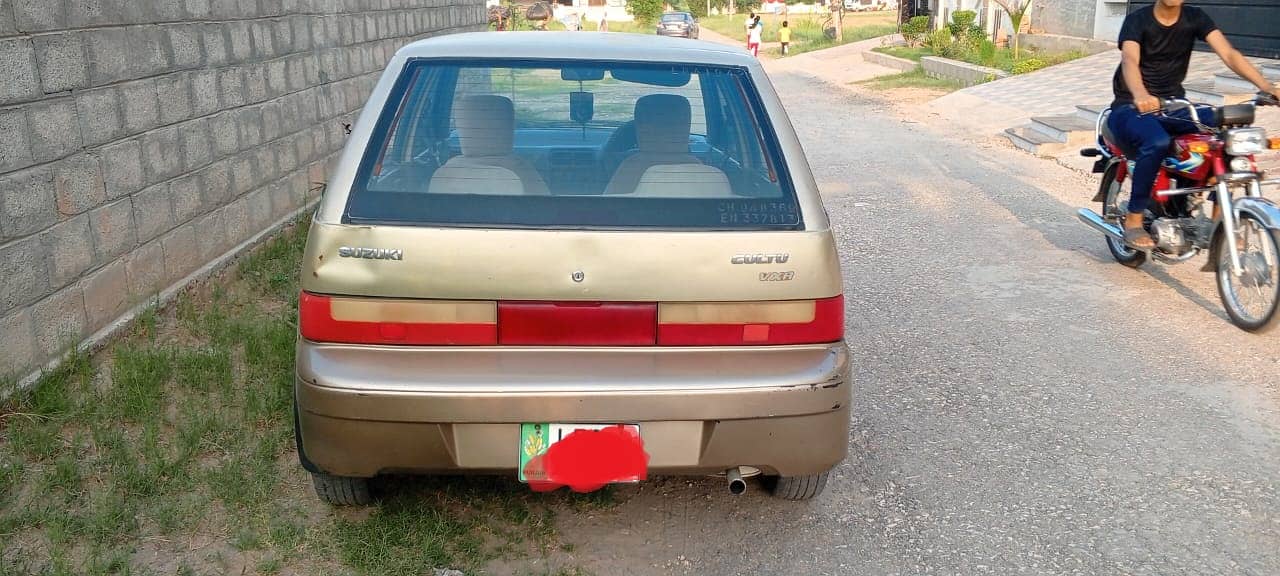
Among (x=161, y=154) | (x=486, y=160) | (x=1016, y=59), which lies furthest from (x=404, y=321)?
(x=1016, y=59)

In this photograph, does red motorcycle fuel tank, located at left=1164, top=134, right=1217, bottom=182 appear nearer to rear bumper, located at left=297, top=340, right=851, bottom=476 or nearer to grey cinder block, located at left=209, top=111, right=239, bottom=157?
rear bumper, located at left=297, top=340, right=851, bottom=476

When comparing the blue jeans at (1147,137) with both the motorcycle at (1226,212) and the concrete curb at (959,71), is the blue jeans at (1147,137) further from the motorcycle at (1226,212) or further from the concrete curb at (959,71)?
the concrete curb at (959,71)

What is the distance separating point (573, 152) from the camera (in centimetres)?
357

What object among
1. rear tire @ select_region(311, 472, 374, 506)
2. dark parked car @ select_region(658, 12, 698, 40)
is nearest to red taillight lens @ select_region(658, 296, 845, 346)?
rear tire @ select_region(311, 472, 374, 506)

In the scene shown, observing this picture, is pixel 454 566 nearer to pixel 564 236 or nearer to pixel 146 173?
pixel 564 236

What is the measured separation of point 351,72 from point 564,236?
6.61 m

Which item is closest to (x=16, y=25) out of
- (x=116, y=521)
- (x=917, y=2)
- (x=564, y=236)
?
(x=116, y=521)

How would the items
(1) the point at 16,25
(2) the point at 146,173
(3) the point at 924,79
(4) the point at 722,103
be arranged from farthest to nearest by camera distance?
(3) the point at 924,79 → (2) the point at 146,173 → (1) the point at 16,25 → (4) the point at 722,103

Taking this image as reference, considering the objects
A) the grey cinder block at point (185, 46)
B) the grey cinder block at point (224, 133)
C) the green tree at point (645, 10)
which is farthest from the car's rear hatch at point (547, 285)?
the green tree at point (645, 10)

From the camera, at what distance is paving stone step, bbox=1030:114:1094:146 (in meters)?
11.8

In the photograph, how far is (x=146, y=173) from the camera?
212 inches

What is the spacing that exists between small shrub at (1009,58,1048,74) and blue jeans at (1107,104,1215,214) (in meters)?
13.0

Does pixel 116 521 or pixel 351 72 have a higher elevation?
pixel 351 72

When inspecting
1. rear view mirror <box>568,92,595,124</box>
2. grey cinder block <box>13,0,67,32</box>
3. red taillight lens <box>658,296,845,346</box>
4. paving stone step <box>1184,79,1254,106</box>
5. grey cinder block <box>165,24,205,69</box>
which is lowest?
paving stone step <box>1184,79,1254,106</box>
